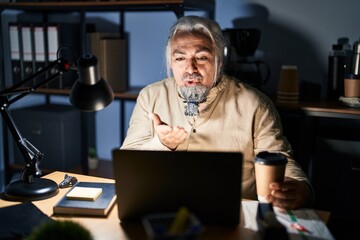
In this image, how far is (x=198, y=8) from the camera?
2289 mm

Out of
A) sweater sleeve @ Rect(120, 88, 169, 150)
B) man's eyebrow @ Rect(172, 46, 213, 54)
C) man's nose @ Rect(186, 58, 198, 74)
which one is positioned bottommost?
sweater sleeve @ Rect(120, 88, 169, 150)

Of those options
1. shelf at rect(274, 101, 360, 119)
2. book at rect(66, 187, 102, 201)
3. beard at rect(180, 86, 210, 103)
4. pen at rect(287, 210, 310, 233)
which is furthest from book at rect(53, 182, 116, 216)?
shelf at rect(274, 101, 360, 119)

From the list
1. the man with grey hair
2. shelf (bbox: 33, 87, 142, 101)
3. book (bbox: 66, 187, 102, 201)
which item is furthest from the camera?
shelf (bbox: 33, 87, 142, 101)

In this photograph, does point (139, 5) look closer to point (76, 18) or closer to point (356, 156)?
point (76, 18)

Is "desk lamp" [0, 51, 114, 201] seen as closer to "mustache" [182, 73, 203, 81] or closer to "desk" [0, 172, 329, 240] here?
"desk" [0, 172, 329, 240]

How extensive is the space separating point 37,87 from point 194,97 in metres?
0.66

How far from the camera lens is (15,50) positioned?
2592 millimetres

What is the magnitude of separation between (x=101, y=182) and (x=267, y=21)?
140cm

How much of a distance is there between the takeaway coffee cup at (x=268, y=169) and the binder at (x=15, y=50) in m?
1.88

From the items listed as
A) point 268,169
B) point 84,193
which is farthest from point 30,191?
point 268,169

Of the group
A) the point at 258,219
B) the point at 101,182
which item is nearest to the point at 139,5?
the point at 101,182

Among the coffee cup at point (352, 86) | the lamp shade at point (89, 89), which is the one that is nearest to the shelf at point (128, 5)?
the coffee cup at point (352, 86)

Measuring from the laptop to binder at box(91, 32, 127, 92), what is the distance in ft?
4.75

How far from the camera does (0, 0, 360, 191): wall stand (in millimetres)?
2258
